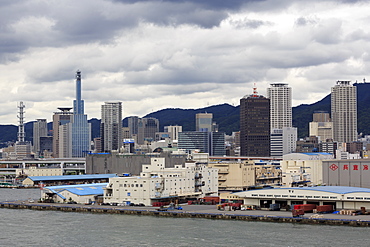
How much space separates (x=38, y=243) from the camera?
50969 millimetres

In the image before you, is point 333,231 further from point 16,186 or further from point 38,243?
point 16,186

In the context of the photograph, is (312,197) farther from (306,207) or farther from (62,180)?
(62,180)

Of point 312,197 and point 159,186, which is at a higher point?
point 159,186

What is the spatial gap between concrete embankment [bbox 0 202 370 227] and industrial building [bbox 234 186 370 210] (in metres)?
3.62

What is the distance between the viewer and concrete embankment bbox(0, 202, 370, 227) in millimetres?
59000

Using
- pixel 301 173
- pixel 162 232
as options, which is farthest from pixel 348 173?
pixel 162 232

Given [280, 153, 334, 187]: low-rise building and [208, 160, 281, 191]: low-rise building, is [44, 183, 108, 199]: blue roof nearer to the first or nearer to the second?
[208, 160, 281, 191]: low-rise building


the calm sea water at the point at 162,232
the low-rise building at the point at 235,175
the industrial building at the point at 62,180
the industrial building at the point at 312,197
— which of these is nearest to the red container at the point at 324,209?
the industrial building at the point at 312,197

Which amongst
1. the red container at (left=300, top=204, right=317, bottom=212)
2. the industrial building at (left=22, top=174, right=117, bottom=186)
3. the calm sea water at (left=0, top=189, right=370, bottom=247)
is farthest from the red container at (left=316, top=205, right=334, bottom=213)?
the industrial building at (left=22, top=174, right=117, bottom=186)

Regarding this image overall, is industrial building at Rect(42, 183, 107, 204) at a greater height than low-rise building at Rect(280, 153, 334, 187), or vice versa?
low-rise building at Rect(280, 153, 334, 187)

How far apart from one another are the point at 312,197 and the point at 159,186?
15.3 m

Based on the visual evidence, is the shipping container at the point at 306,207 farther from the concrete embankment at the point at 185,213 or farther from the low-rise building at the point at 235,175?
the low-rise building at the point at 235,175

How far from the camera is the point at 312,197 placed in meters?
66.6

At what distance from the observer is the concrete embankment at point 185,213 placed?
59000mm
